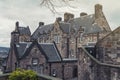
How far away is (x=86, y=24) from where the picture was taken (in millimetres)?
56656

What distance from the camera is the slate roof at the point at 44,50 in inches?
1592

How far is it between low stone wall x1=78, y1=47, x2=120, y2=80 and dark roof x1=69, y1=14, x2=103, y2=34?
25922 mm

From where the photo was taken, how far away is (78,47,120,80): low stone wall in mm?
20775

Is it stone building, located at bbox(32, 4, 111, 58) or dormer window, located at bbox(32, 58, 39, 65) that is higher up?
stone building, located at bbox(32, 4, 111, 58)

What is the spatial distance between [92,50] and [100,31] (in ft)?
85.0

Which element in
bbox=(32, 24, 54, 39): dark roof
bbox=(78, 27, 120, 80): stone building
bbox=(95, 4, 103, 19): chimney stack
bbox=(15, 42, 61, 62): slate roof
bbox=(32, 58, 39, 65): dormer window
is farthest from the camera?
bbox=(32, 24, 54, 39): dark roof

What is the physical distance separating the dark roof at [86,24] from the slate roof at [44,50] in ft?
43.2

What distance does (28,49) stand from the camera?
132ft

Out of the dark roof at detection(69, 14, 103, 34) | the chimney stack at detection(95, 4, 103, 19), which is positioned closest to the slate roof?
the dark roof at detection(69, 14, 103, 34)

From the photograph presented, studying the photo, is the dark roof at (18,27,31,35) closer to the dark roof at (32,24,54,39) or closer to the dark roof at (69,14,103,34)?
the dark roof at (32,24,54,39)

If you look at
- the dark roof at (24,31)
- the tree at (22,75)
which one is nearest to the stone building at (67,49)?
the dark roof at (24,31)

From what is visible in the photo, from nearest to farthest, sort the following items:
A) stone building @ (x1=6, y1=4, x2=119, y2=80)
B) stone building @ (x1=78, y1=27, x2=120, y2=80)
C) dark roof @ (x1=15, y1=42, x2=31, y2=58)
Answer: stone building @ (x1=78, y1=27, x2=120, y2=80) < stone building @ (x1=6, y1=4, x2=119, y2=80) < dark roof @ (x1=15, y1=42, x2=31, y2=58)

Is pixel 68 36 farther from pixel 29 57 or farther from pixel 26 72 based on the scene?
pixel 26 72

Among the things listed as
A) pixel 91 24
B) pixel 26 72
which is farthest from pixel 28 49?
pixel 26 72
